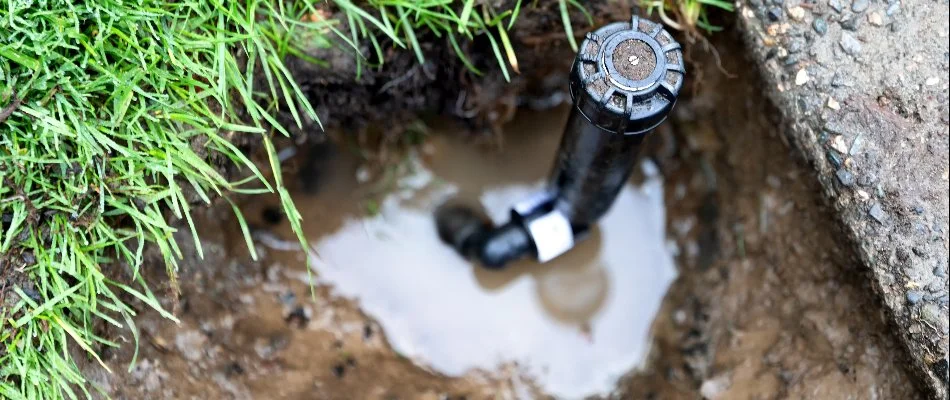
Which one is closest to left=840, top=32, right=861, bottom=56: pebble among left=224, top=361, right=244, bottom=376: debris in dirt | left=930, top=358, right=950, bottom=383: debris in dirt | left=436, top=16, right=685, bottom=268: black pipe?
left=436, top=16, right=685, bottom=268: black pipe

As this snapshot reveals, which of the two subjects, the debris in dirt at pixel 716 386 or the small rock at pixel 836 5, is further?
the debris in dirt at pixel 716 386

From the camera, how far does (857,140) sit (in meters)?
1.64

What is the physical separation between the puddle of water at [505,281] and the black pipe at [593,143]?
0.13 m

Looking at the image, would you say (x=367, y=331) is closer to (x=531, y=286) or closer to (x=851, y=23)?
(x=531, y=286)

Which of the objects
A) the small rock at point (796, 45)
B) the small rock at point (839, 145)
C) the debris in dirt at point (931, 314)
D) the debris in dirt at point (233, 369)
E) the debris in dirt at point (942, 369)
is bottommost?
the debris in dirt at point (233, 369)

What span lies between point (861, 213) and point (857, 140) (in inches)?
6.6

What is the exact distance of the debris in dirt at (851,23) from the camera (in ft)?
5.58

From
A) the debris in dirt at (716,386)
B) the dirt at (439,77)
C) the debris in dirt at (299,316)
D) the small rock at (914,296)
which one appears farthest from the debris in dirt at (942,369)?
the debris in dirt at (299,316)

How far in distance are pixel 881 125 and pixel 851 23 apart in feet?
0.84

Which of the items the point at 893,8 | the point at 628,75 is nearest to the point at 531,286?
the point at 628,75

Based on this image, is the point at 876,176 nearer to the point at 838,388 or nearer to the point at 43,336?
the point at 838,388

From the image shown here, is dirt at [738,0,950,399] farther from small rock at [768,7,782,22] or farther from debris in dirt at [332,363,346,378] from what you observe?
debris in dirt at [332,363,346,378]

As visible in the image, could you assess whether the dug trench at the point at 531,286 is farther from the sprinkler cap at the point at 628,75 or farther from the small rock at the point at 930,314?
the sprinkler cap at the point at 628,75

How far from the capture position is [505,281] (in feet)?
7.64
